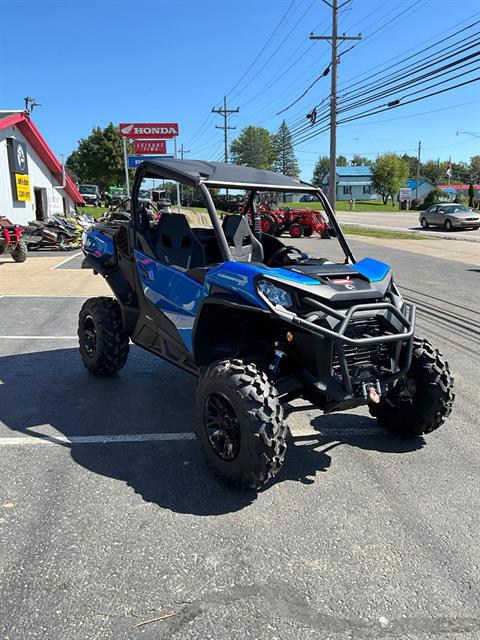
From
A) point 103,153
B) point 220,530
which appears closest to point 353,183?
point 103,153

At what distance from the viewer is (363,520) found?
10.2 ft

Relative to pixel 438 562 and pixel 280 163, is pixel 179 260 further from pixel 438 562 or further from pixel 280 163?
pixel 280 163

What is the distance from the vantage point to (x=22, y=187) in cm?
2194

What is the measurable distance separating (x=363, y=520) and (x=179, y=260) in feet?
7.93

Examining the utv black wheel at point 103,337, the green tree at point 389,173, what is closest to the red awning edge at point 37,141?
the utv black wheel at point 103,337

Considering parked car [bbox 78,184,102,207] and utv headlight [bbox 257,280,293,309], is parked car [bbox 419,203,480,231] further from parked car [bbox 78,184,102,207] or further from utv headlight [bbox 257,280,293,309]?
parked car [bbox 78,184,102,207]

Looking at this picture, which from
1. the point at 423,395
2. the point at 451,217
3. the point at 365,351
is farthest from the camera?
the point at 451,217

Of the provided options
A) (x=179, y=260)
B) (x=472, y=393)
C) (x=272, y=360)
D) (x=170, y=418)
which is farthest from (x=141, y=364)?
(x=472, y=393)

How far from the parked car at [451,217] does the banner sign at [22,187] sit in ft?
75.1

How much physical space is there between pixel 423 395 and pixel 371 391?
0.76 metres

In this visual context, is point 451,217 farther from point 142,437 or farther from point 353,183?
point 353,183

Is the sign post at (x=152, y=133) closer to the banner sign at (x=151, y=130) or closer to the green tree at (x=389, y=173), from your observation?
the banner sign at (x=151, y=130)

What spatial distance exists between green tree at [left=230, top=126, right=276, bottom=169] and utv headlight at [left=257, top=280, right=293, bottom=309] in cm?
8969

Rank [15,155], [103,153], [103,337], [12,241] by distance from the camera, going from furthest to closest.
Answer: [103,153] < [15,155] < [12,241] < [103,337]
